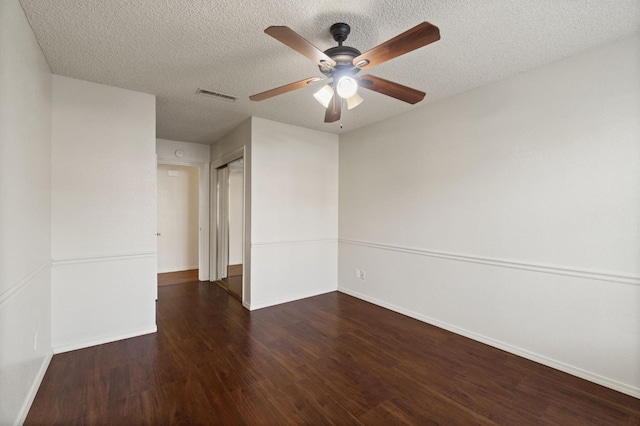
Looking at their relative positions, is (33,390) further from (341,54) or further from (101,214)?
(341,54)

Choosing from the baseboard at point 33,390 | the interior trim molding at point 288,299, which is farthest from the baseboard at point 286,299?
the baseboard at point 33,390

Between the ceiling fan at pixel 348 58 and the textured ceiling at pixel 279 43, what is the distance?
0.25 meters

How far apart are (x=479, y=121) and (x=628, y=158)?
45.9 inches

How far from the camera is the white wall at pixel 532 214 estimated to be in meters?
2.12

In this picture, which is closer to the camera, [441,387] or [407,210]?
[441,387]

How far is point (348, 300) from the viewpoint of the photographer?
418 cm

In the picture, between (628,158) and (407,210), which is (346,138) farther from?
(628,158)

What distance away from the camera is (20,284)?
178 cm

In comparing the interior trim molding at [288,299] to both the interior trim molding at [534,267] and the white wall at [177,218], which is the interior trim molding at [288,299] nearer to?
the interior trim molding at [534,267]

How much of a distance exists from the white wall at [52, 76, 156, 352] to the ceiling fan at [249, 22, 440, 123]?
5.73ft

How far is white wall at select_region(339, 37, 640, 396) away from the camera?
2117 mm

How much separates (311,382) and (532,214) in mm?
2377

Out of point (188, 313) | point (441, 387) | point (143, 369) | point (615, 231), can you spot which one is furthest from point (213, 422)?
point (615, 231)

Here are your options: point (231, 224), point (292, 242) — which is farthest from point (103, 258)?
point (292, 242)
